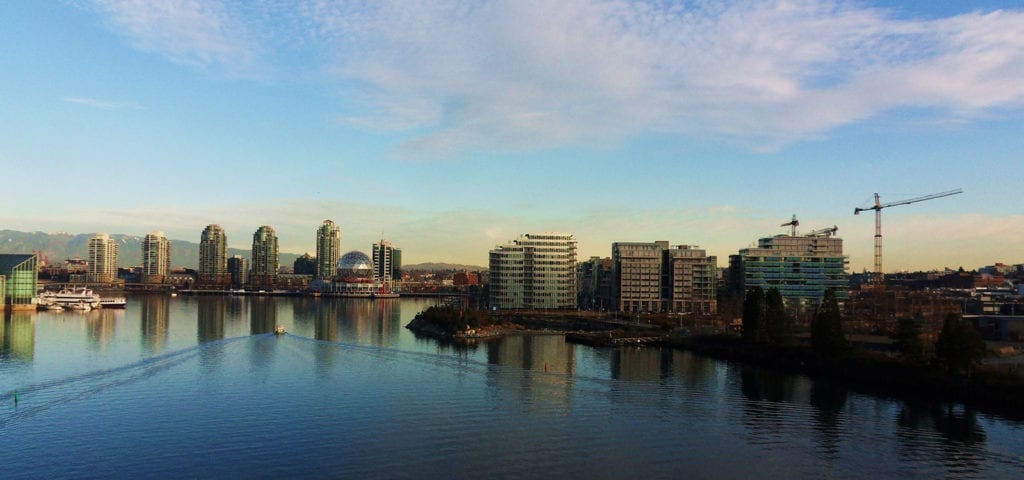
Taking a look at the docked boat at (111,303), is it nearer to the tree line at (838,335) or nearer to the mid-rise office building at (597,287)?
the mid-rise office building at (597,287)

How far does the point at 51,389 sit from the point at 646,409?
1056 inches

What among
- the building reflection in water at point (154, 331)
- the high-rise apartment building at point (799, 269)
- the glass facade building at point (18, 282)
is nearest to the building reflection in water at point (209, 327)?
the building reflection in water at point (154, 331)

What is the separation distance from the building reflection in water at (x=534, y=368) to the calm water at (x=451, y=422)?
235mm

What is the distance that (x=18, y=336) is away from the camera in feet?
181

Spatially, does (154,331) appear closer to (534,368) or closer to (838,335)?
(534,368)

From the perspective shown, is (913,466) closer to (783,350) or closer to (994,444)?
(994,444)

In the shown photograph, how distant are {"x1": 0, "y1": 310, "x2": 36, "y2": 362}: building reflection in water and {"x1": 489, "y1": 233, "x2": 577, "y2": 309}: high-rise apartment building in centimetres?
5580

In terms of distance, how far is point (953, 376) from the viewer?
1325 inches

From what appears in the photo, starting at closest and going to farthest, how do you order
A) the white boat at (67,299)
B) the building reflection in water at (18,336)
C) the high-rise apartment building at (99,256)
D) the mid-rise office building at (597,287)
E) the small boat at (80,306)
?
1. the building reflection in water at (18,336)
2. the small boat at (80,306)
3. the white boat at (67,299)
4. the mid-rise office building at (597,287)
5. the high-rise apartment building at (99,256)

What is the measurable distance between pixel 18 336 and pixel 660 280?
245ft

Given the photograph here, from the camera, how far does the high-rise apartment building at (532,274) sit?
9938cm

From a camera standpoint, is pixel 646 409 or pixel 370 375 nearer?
pixel 646 409

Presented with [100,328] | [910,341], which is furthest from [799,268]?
[100,328]

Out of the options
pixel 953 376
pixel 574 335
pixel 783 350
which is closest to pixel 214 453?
pixel 953 376
